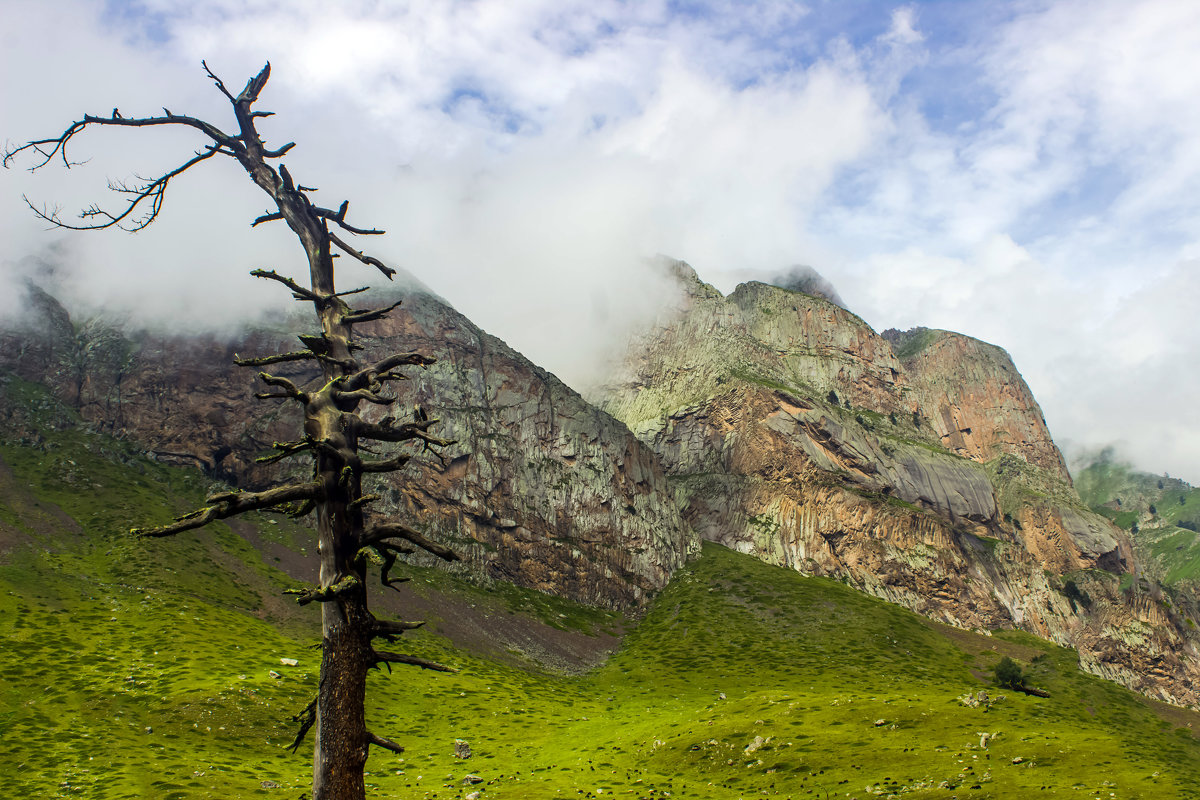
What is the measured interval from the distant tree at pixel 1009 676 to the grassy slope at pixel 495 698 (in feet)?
18.1

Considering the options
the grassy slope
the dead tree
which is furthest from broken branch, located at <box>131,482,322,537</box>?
the grassy slope

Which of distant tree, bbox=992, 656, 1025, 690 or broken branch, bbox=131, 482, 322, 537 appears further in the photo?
distant tree, bbox=992, 656, 1025, 690

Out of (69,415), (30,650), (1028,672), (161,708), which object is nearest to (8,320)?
(69,415)

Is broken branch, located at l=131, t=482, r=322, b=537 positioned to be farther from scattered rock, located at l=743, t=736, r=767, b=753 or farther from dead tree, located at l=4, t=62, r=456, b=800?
scattered rock, located at l=743, t=736, r=767, b=753

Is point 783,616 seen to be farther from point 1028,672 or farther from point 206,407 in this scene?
point 206,407

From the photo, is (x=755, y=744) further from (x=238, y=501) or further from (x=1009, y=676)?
(x=1009, y=676)

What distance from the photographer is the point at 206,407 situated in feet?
625

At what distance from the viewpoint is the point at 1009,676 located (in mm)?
136250

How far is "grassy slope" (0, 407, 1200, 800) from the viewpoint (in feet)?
181

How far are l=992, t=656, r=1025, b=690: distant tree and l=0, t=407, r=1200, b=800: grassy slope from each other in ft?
18.1

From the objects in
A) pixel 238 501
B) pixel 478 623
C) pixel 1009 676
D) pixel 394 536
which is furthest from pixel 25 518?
pixel 1009 676

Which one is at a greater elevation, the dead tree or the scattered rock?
the dead tree

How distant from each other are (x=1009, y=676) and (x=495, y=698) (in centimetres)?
9913

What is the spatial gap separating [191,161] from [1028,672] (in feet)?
593
